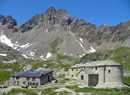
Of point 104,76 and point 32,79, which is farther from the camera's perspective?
point 32,79

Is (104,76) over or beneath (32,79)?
over

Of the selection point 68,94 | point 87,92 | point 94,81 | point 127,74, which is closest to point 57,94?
point 68,94

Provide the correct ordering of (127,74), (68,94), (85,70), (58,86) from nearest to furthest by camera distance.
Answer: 1. (68,94)
2. (58,86)
3. (85,70)
4. (127,74)

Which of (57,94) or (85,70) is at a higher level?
(85,70)

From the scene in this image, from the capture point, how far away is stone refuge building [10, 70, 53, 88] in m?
86.7

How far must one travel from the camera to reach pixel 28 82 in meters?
89.4

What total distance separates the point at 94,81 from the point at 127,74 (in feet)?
240

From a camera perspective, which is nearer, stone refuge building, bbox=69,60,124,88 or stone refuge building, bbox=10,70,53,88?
stone refuge building, bbox=69,60,124,88

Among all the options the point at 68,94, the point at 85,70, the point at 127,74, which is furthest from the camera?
the point at 127,74

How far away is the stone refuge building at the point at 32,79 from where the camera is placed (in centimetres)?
8668

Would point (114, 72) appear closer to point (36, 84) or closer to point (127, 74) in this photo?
point (36, 84)

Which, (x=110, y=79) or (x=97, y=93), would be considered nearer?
(x=97, y=93)

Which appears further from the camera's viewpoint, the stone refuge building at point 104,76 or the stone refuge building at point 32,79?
the stone refuge building at point 32,79

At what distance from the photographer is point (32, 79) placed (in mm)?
88125
